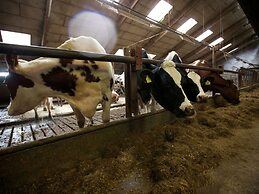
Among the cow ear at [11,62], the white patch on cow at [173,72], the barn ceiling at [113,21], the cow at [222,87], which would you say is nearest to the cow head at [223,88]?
the cow at [222,87]

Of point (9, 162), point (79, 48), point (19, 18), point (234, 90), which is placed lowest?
point (9, 162)

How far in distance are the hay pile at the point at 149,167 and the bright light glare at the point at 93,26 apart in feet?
21.0

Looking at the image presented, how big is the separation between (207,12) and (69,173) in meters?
10.6

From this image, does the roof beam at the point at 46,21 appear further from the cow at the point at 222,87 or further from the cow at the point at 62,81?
the cow at the point at 222,87

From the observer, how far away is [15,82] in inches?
58.1

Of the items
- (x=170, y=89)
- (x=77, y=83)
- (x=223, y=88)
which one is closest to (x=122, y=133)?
(x=77, y=83)

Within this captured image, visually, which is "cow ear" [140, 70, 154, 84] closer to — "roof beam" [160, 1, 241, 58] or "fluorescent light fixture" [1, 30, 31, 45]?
"fluorescent light fixture" [1, 30, 31, 45]

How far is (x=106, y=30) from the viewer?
7930 millimetres

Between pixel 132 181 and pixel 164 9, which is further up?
pixel 164 9

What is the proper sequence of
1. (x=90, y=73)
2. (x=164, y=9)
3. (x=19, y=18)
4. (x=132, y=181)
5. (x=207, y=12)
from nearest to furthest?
(x=132, y=181)
(x=90, y=73)
(x=19, y=18)
(x=164, y=9)
(x=207, y=12)

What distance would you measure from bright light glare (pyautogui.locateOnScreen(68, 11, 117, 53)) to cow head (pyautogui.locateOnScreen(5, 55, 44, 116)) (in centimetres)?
590

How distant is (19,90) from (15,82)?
7 centimetres

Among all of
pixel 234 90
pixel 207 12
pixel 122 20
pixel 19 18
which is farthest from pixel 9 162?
pixel 207 12

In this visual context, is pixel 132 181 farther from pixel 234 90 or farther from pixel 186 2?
pixel 186 2
